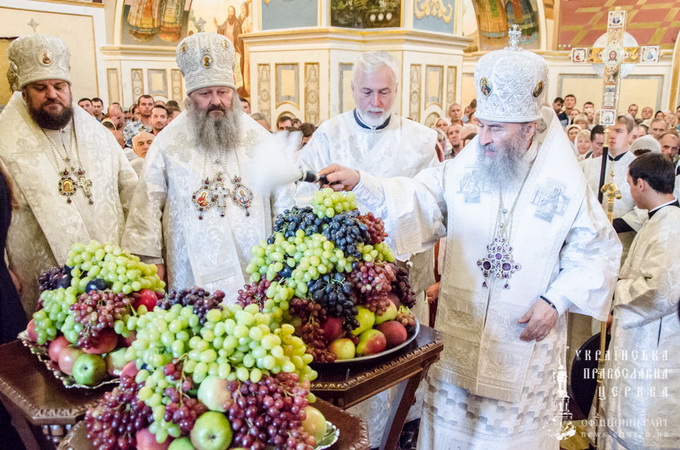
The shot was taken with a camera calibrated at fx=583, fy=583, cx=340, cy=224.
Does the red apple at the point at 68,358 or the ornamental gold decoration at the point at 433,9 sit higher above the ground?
the ornamental gold decoration at the point at 433,9

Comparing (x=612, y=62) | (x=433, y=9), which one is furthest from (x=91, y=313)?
(x=433, y=9)

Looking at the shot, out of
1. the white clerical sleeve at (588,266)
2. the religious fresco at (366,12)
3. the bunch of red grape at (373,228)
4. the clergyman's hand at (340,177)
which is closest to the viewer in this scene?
the bunch of red grape at (373,228)

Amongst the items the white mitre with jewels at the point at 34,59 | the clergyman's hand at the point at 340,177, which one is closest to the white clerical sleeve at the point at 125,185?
the white mitre with jewels at the point at 34,59

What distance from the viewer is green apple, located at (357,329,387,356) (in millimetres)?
1755

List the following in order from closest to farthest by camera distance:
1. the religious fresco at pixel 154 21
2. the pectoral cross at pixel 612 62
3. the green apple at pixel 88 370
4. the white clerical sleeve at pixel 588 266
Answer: the green apple at pixel 88 370 < the white clerical sleeve at pixel 588 266 < the pectoral cross at pixel 612 62 < the religious fresco at pixel 154 21

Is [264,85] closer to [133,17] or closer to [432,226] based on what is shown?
[133,17]

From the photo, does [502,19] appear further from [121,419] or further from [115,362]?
[121,419]

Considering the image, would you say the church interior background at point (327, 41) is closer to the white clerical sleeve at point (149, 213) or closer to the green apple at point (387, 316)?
the white clerical sleeve at point (149, 213)

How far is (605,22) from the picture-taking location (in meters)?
15.8

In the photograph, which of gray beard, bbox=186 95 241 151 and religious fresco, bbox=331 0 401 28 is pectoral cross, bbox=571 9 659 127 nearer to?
gray beard, bbox=186 95 241 151

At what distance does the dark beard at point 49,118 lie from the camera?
273 cm

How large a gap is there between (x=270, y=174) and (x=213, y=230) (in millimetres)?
621

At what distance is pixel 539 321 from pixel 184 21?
14314 millimetres

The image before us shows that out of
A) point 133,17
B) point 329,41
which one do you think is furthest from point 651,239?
point 133,17
